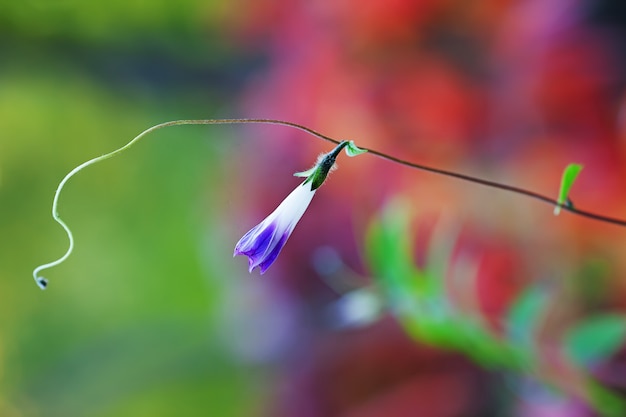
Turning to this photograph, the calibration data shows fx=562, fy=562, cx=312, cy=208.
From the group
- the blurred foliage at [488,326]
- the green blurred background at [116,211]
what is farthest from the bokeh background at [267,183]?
the blurred foliage at [488,326]

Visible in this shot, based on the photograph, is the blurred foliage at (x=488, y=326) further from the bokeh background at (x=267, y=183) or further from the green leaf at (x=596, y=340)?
the bokeh background at (x=267, y=183)

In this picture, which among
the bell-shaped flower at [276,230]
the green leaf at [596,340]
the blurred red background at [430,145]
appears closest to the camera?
the bell-shaped flower at [276,230]

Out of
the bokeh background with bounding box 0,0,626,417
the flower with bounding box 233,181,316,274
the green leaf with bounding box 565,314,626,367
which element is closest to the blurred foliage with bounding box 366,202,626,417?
the green leaf with bounding box 565,314,626,367

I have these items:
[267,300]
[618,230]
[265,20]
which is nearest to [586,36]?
[618,230]

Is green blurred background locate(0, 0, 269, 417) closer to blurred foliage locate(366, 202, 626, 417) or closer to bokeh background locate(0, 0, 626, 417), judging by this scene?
bokeh background locate(0, 0, 626, 417)

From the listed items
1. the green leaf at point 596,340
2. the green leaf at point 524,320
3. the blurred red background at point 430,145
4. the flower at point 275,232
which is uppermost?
the blurred red background at point 430,145

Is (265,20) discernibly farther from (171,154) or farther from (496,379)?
(496,379)
